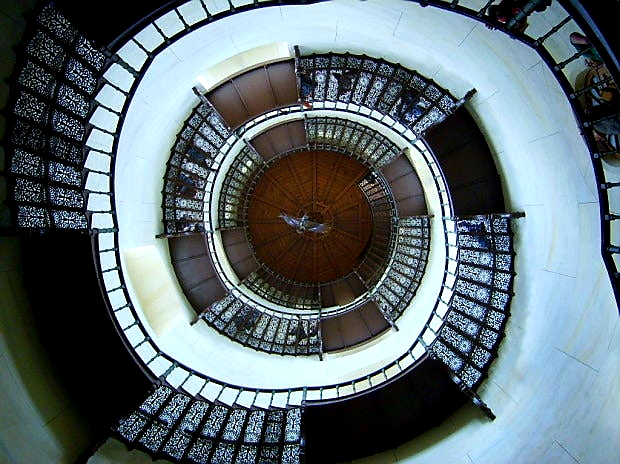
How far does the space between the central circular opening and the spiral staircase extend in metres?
0.10

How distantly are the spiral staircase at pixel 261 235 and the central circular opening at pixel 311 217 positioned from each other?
10 cm

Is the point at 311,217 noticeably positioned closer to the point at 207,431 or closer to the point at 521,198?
the point at 521,198

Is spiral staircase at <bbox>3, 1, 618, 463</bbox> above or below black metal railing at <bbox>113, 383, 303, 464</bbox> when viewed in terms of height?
above

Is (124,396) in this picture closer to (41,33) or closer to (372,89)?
(41,33)

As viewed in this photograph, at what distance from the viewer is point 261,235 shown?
59.4 ft

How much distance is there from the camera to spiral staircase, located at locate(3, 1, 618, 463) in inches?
275

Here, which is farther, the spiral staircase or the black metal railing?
the black metal railing

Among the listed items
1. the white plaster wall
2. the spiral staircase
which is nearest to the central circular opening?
the spiral staircase

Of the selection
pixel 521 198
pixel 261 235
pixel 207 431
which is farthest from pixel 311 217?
pixel 207 431

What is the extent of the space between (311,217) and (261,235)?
8.33ft

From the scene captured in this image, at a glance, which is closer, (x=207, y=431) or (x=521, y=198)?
(x=521, y=198)

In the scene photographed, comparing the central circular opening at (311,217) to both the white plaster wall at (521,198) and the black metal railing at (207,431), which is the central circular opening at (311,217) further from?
the black metal railing at (207,431)

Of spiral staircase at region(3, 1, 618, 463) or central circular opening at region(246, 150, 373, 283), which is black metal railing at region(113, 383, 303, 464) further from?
central circular opening at region(246, 150, 373, 283)

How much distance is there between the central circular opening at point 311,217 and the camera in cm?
1734
